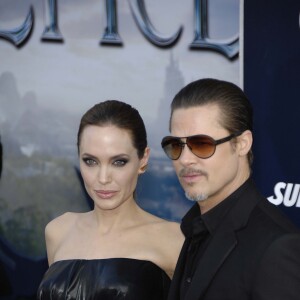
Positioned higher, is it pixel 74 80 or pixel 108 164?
pixel 74 80

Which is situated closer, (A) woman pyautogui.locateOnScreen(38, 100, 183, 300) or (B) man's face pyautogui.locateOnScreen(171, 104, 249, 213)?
(B) man's face pyautogui.locateOnScreen(171, 104, 249, 213)

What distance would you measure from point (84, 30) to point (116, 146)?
1.34 meters

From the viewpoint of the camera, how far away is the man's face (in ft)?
5.59

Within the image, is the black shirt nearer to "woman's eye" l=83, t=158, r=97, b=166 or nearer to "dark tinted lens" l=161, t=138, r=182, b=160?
"dark tinted lens" l=161, t=138, r=182, b=160

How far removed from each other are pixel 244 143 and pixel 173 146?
204 mm

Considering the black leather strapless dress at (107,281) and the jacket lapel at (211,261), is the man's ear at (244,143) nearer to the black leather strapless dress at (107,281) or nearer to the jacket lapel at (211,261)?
the jacket lapel at (211,261)

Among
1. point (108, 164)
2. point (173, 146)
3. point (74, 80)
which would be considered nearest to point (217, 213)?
point (173, 146)

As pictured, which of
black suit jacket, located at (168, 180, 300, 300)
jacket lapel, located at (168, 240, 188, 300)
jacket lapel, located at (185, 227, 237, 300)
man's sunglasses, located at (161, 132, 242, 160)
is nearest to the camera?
black suit jacket, located at (168, 180, 300, 300)

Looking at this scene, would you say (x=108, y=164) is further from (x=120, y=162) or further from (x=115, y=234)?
(x=115, y=234)

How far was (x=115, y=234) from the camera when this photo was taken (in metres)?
2.56

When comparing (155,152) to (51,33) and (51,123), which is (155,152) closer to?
(51,123)

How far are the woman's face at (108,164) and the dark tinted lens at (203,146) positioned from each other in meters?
0.73

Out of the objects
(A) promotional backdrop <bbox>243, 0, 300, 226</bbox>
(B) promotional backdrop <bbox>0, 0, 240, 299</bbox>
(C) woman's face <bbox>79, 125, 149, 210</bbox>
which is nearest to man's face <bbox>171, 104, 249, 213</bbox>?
(C) woman's face <bbox>79, 125, 149, 210</bbox>

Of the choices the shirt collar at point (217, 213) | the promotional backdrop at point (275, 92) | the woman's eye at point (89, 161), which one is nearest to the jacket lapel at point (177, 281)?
the shirt collar at point (217, 213)
